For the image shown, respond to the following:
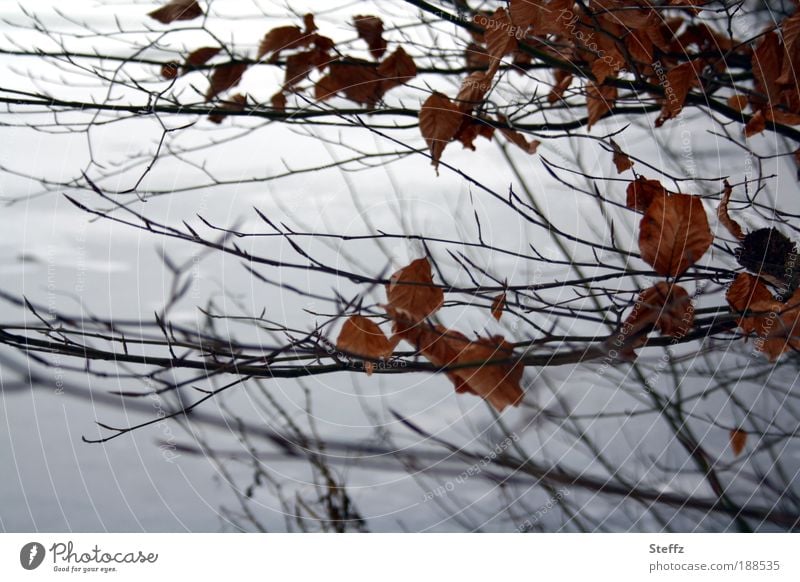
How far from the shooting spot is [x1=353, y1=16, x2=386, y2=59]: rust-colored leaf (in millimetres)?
622

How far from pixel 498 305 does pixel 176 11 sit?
1.19 feet

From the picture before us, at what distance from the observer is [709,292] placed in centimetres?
57

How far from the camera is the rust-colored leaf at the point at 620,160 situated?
583 mm

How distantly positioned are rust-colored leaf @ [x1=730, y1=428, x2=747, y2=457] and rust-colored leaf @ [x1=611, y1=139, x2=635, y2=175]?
0.25 meters

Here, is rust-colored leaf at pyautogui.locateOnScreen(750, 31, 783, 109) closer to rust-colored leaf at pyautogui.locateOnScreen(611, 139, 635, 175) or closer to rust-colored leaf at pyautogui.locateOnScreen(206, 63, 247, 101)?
rust-colored leaf at pyautogui.locateOnScreen(611, 139, 635, 175)

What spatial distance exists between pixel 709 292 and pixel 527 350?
17 cm

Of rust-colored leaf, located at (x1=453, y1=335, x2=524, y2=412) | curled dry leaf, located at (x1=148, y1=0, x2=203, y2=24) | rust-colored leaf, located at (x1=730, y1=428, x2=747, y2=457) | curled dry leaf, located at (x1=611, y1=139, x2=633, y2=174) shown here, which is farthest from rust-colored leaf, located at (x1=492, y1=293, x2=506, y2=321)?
curled dry leaf, located at (x1=148, y1=0, x2=203, y2=24)

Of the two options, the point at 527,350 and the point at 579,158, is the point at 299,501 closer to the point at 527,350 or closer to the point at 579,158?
the point at 527,350

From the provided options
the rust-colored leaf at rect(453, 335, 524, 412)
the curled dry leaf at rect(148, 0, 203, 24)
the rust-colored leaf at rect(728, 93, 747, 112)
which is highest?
the curled dry leaf at rect(148, 0, 203, 24)

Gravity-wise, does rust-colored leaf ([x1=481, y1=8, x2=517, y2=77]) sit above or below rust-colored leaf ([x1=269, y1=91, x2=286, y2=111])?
below

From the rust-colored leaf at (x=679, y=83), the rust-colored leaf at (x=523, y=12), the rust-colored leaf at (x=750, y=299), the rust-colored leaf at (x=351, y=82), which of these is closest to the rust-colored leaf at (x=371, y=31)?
the rust-colored leaf at (x=351, y=82)

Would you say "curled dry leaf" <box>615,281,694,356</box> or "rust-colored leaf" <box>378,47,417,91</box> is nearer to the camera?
"curled dry leaf" <box>615,281,694,356</box>
